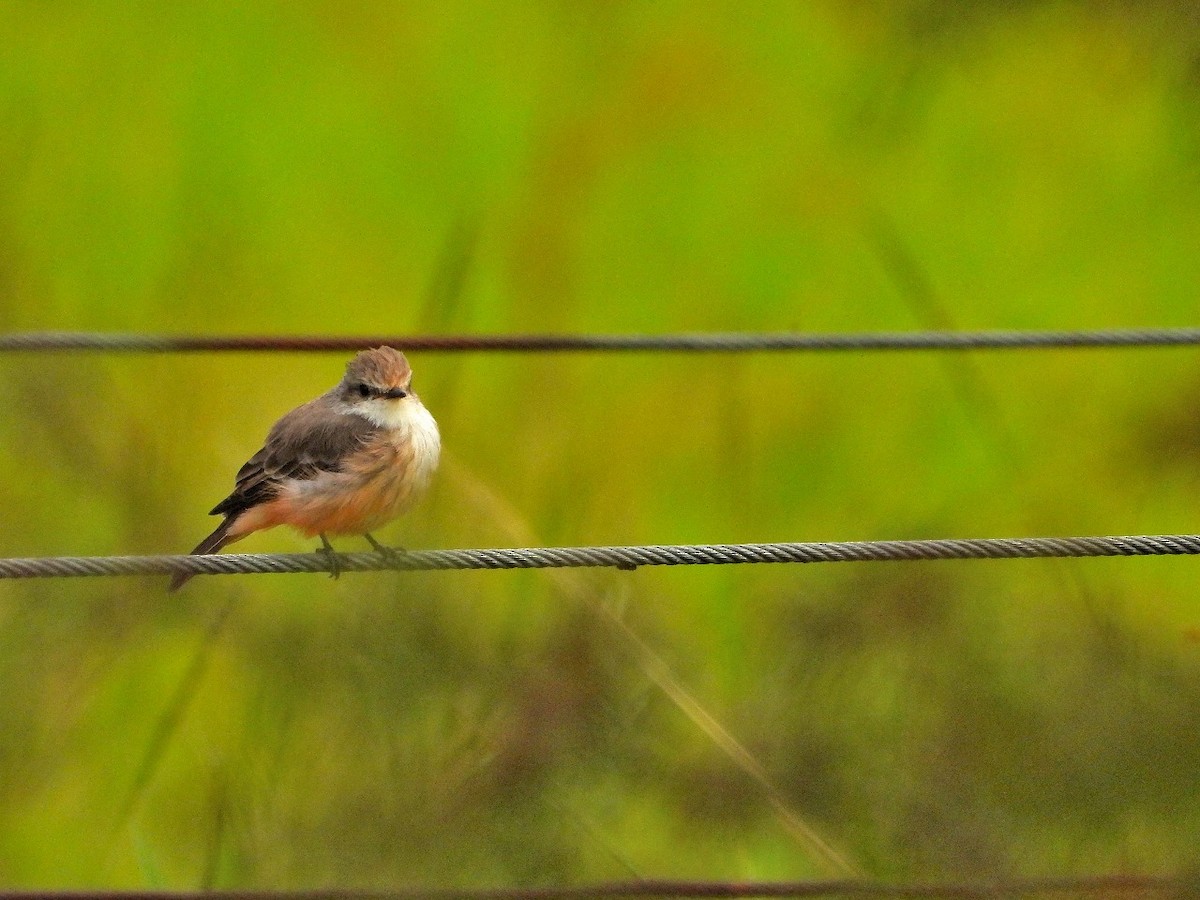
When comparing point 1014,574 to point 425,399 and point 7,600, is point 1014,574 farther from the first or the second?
point 7,600

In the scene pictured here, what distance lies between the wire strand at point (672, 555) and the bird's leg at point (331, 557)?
0.67ft

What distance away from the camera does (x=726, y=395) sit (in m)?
5.39

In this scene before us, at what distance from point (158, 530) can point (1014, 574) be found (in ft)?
7.29

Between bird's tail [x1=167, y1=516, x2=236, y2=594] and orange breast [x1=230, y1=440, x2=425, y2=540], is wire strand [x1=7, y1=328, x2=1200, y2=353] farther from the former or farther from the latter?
bird's tail [x1=167, y1=516, x2=236, y2=594]

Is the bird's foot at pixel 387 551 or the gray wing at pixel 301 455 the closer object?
the bird's foot at pixel 387 551

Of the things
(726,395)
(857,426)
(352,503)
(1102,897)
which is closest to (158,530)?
(352,503)

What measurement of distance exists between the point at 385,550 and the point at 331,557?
15cm

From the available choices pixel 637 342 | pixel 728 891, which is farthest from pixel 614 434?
pixel 728 891

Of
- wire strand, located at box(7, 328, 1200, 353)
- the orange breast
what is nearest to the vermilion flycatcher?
the orange breast

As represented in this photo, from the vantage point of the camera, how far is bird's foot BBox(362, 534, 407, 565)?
3082 millimetres

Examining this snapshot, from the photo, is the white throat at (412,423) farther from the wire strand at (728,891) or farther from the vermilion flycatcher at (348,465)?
the wire strand at (728,891)

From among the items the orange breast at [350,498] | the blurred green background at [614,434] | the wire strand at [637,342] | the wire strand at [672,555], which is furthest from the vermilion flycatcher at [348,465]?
the wire strand at [672,555]

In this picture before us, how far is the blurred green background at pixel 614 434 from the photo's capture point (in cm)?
361

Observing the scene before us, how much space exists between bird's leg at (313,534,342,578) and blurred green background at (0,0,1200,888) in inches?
4.4
